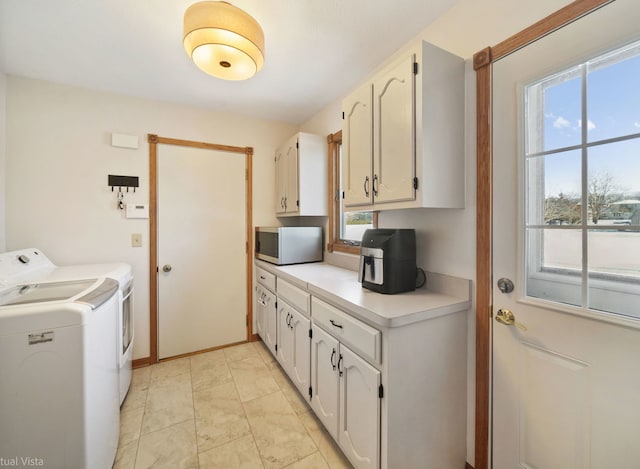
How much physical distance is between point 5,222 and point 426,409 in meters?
3.08

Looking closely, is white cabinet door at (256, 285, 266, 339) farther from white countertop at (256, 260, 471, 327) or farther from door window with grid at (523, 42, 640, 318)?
door window with grid at (523, 42, 640, 318)

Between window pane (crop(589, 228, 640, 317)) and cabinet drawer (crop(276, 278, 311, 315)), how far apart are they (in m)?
1.34

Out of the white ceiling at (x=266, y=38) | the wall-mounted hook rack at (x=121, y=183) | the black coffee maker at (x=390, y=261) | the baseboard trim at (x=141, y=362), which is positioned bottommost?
the baseboard trim at (x=141, y=362)

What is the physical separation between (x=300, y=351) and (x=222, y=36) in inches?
74.1

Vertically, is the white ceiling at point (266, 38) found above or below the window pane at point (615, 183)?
above

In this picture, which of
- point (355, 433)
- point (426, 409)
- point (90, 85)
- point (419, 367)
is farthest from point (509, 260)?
point (90, 85)

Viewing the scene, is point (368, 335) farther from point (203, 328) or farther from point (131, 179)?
point (131, 179)

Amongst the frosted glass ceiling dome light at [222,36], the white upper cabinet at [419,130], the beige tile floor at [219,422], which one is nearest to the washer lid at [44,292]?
the beige tile floor at [219,422]

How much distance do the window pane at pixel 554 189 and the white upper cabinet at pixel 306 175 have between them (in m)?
1.69

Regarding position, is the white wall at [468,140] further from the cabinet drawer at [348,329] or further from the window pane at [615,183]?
the cabinet drawer at [348,329]

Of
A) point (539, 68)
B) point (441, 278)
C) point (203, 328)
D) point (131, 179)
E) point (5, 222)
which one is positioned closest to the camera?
point (539, 68)

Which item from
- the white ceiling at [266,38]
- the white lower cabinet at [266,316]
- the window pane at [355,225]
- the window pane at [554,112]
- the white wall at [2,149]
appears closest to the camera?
the window pane at [554,112]

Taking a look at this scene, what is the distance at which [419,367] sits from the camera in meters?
1.17

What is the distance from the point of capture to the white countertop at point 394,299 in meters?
1.14
